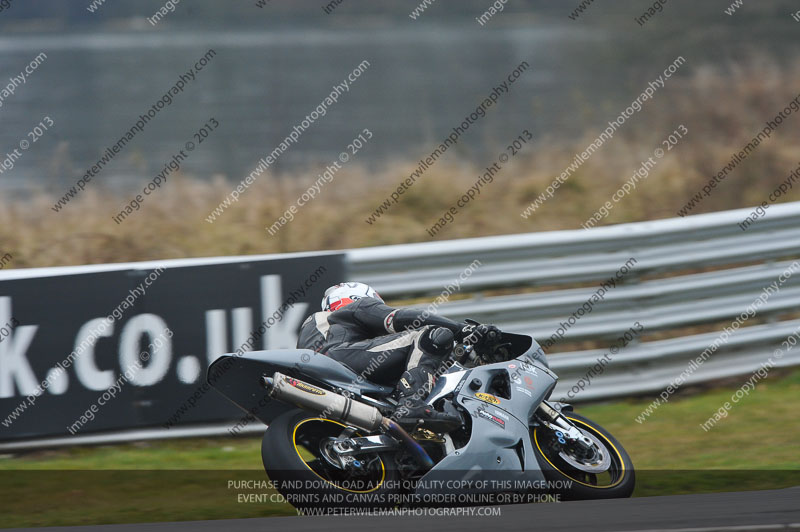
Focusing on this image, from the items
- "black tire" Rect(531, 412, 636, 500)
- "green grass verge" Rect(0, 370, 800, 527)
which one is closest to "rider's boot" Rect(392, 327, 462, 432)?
"black tire" Rect(531, 412, 636, 500)

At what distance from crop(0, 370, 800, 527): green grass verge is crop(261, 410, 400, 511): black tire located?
22.0 inches

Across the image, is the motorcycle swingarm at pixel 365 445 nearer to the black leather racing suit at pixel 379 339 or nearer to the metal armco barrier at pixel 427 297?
the black leather racing suit at pixel 379 339

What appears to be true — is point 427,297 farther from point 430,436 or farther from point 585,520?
point 585,520

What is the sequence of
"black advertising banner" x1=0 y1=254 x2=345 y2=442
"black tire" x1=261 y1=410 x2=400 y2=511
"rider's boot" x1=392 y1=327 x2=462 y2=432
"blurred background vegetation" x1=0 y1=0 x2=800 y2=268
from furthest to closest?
"blurred background vegetation" x1=0 y1=0 x2=800 y2=268 → "black advertising banner" x1=0 y1=254 x2=345 y2=442 → "rider's boot" x1=392 y1=327 x2=462 y2=432 → "black tire" x1=261 y1=410 x2=400 y2=511

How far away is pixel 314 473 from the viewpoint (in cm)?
471

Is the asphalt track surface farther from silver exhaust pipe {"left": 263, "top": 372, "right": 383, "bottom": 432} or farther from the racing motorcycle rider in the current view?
the racing motorcycle rider

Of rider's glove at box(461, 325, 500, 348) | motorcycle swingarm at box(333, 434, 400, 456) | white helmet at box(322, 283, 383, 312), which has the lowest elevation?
motorcycle swingarm at box(333, 434, 400, 456)

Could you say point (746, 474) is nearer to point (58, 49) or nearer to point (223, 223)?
point (223, 223)

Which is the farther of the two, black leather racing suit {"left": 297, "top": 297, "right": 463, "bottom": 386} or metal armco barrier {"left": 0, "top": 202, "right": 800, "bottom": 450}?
metal armco barrier {"left": 0, "top": 202, "right": 800, "bottom": 450}

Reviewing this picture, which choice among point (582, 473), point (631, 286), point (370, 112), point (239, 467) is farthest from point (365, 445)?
point (370, 112)

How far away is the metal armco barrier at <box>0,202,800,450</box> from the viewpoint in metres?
6.74

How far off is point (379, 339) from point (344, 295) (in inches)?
13.5

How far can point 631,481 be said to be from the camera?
5383 millimetres

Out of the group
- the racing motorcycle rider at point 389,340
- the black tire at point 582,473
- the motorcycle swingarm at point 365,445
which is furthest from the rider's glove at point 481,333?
the motorcycle swingarm at point 365,445
